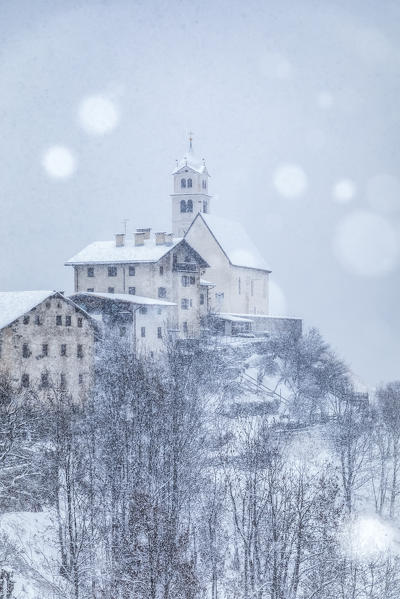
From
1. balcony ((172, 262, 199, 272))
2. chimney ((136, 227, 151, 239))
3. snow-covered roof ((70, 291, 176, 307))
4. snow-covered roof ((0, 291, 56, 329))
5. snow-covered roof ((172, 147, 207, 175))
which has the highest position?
snow-covered roof ((172, 147, 207, 175))

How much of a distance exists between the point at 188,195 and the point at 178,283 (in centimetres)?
3665

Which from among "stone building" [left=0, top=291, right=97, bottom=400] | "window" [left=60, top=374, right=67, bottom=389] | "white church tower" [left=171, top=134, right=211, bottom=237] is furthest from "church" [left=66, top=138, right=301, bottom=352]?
"white church tower" [left=171, top=134, right=211, bottom=237]

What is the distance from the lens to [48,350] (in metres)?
52.2

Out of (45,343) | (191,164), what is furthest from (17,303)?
(191,164)

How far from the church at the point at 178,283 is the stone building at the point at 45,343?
701 centimetres

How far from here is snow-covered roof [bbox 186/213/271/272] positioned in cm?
8585

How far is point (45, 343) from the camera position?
52031mm

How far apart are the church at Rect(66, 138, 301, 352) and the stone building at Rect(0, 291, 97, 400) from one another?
7.01 metres

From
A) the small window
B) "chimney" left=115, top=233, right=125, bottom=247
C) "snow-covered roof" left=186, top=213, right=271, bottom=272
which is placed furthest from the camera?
"snow-covered roof" left=186, top=213, right=271, bottom=272

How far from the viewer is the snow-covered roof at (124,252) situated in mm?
71812

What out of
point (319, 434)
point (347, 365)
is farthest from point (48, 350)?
point (347, 365)

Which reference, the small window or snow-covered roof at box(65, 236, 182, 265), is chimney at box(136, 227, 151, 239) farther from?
the small window

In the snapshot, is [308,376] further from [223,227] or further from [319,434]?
[223,227]

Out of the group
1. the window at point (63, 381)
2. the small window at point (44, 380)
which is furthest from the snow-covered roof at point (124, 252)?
the small window at point (44, 380)
